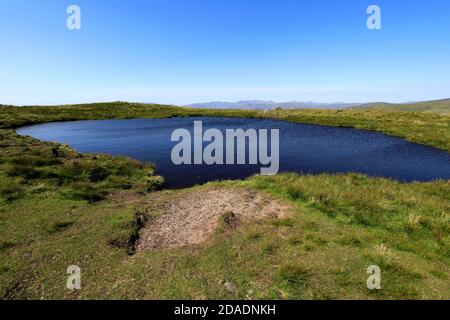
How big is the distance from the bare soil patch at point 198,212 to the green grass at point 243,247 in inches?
28.0

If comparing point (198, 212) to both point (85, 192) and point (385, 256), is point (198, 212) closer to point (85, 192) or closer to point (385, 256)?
point (85, 192)

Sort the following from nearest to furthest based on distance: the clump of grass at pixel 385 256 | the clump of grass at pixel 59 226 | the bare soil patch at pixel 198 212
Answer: the clump of grass at pixel 385 256 < the bare soil patch at pixel 198 212 < the clump of grass at pixel 59 226

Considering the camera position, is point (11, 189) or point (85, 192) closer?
point (11, 189)

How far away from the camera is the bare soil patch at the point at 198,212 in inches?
524

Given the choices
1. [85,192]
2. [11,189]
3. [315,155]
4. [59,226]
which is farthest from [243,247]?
[315,155]

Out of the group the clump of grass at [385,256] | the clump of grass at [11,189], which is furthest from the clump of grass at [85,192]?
the clump of grass at [385,256]

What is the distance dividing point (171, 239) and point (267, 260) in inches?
199

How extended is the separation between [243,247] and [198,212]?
190 inches

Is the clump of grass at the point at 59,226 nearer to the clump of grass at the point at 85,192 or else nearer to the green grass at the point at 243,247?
the green grass at the point at 243,247

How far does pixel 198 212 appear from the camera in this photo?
16.1 meters

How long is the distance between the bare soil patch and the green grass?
0.71m

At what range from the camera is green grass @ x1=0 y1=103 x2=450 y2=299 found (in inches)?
378
